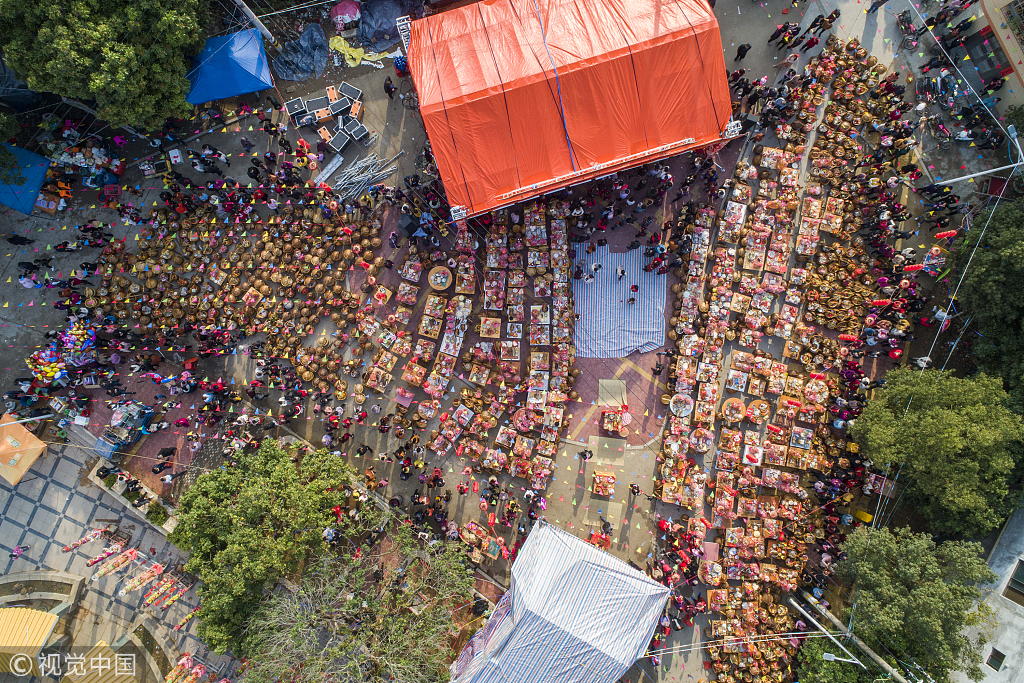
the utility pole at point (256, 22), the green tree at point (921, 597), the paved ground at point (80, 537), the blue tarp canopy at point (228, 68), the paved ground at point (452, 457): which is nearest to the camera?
the green tree at point (921, 597)

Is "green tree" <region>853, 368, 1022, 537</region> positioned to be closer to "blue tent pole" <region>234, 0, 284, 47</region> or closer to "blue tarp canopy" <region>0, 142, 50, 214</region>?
"blue tent pole" <region>234, 0, 284, 47</region>

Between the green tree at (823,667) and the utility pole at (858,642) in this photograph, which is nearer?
the utility pole at (858,642)

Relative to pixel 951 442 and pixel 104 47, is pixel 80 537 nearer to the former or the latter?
pixel 104 47

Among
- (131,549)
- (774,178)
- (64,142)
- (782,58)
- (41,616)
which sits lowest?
(41,616)

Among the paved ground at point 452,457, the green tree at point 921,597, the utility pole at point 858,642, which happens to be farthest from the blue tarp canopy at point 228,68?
the utility pole at point 858,642

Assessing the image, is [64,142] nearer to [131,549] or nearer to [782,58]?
[131,549]

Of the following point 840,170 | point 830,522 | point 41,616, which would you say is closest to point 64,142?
point 41,616

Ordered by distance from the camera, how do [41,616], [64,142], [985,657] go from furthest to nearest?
[64,142] → [41,616] → [985,657]

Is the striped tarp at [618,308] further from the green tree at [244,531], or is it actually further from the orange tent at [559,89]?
the green tree at [244,531]
